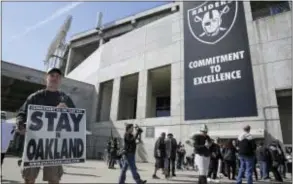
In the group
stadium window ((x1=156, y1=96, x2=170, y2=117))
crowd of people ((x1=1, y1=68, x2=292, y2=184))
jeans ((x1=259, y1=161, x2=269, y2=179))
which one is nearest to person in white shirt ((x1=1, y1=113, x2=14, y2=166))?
crowd of people ((x1=1, y1=68, x2=292, y2=184))

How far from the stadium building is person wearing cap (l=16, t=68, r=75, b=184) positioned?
46.8 feet

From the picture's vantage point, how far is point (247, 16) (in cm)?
1747

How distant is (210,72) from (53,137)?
1633cm

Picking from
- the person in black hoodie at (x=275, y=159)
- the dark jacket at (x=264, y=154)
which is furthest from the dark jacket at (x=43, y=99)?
the dark jacket at (x=264, y=154)

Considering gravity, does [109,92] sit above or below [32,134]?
above

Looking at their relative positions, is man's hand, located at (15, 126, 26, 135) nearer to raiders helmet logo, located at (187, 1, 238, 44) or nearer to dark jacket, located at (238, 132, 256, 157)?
dark jacket, located at (238, 132, 256, 157)

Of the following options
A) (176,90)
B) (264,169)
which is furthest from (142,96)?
(264,169)

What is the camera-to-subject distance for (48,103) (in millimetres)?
3117

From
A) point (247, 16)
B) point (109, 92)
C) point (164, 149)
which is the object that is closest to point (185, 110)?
point (247, 16)

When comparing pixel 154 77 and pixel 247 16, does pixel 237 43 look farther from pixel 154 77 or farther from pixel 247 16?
pixel 154 77

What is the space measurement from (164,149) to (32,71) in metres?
18.6

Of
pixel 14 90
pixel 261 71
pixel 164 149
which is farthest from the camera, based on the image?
pixel 14 90

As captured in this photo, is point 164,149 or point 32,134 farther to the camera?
point 164,149

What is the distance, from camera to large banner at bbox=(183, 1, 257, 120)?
54.4ft
